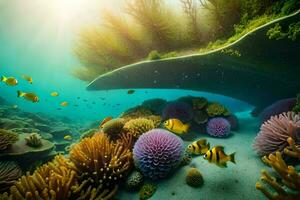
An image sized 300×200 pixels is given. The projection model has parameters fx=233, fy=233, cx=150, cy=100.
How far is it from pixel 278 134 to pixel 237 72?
251 centimetres

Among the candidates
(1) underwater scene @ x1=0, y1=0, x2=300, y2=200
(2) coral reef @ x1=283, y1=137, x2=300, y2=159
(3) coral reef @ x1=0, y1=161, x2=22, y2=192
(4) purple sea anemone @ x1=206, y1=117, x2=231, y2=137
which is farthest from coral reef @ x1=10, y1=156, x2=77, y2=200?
(4) purple sea anemone @ x1=206, y1=117, x2=231, y2=137

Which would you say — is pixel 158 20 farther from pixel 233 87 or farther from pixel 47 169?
pixel 47 169

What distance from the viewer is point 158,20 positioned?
22.0 feet

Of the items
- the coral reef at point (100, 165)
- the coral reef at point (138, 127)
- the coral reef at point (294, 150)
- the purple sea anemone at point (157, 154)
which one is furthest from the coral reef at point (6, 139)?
the coral reef at point (294, 150)

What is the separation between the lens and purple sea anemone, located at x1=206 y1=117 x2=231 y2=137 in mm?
6543

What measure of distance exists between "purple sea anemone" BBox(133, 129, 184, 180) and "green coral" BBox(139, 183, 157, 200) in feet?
0.51

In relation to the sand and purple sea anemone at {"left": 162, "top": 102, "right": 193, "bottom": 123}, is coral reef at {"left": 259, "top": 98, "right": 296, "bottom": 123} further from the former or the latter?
purple sea anemone at {"left": 162, "top": 102, "right": 193, "bottom": 123}

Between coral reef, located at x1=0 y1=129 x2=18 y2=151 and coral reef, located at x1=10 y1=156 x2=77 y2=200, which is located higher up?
coral reef, located at x1=0 y1=129 x2=18 y2=151

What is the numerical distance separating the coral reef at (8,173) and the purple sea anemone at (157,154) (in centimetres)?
290

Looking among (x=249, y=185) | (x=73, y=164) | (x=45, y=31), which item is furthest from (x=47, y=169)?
(x=45, y=31)

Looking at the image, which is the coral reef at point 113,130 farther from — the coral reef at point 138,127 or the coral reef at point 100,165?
the coral reef at point 100,165

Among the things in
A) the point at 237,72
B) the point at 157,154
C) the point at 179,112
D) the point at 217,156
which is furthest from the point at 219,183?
the point at 237,72

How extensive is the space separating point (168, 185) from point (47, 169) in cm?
235

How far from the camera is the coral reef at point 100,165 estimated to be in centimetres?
423
